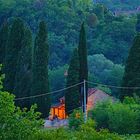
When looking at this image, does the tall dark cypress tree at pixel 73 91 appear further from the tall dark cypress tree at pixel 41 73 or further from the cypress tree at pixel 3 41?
the cypress tree at pixel 3 41

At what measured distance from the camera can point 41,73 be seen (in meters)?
30.2

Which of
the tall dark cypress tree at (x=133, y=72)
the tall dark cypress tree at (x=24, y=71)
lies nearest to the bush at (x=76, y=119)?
the tall dark cypress tree at (x=133, y=72)

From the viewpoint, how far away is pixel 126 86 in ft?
96.9

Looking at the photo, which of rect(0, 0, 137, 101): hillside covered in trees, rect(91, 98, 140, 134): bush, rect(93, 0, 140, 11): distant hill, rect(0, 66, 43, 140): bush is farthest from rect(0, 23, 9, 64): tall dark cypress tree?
rect(93, 0, 140, 11): distant hill

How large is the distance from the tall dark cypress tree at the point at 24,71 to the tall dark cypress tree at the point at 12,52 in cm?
73

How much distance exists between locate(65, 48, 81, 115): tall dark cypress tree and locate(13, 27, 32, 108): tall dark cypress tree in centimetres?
187

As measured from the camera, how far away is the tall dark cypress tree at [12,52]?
3178 centimetres

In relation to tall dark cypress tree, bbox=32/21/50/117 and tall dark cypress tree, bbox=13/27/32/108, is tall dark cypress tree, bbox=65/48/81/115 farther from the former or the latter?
tall dark cypress tree, bbox=13/27/32/108

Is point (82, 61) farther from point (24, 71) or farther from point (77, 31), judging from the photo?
point (77, 31)

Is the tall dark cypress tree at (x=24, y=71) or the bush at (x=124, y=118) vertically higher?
the tall dark cypress tree at (x=24, y=71)

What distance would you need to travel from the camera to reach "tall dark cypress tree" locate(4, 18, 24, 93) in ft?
104

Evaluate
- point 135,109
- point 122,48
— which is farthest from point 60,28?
point 135,109

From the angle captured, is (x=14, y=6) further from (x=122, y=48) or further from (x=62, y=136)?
(x=62, y=136)

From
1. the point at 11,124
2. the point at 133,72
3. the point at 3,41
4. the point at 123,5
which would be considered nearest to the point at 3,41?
the point at 3,41
